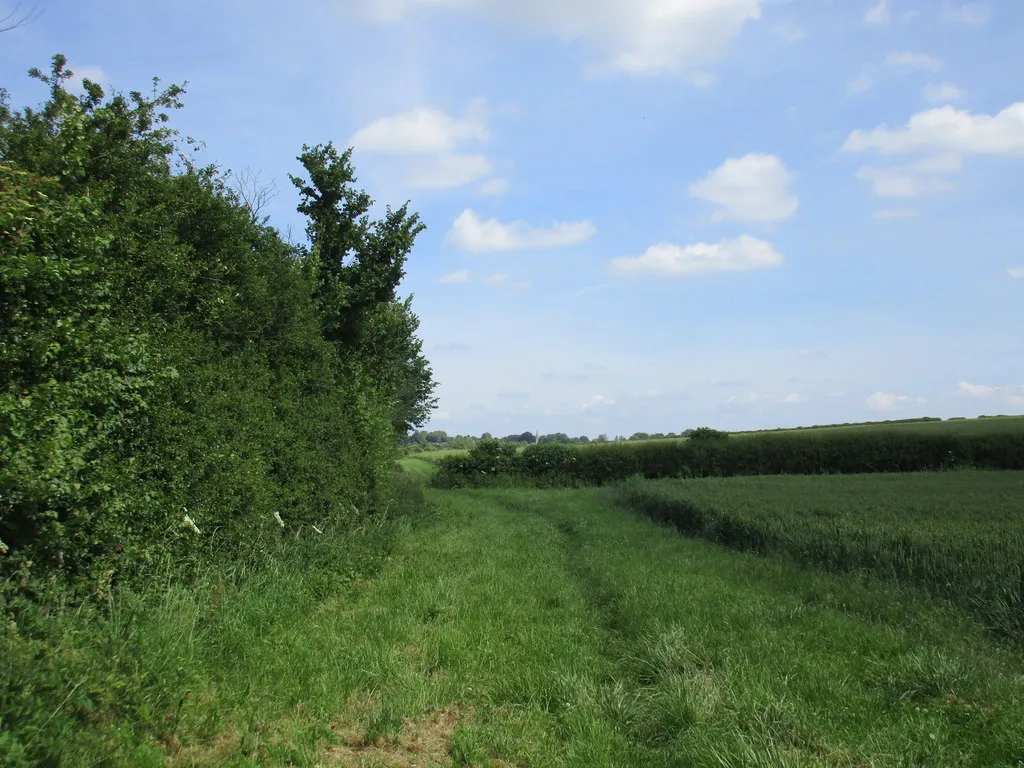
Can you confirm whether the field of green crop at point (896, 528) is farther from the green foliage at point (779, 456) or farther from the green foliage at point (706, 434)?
the green foliage at point (706, 434)

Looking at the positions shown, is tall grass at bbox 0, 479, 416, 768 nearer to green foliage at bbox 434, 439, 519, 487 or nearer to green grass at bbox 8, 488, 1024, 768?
green grass at bbox 8, 488, 1024, 768

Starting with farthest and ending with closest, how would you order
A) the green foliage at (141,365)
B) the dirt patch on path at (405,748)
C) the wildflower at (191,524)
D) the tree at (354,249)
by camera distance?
1. the tree at (354,249)
2. the wildflower at (191,524)
3. the green foliage at (141,365)
4. the dirt patch on path at (405,748)

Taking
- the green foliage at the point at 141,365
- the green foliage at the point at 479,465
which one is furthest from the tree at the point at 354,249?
the green foliage at the point at 479,465

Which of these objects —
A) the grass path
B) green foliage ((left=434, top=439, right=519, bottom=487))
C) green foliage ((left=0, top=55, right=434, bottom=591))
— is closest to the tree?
green foliage ((left=0, top=55, right=434, bottom=591))

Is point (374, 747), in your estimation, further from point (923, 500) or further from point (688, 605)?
point (923, 500)

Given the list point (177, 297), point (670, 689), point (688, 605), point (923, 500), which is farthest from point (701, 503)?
point (177, 297)

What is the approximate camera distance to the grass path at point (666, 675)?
4.54 m

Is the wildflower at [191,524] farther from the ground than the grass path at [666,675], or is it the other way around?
the wildflower at [191,524]

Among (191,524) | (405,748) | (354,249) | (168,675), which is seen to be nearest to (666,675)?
(405,748)

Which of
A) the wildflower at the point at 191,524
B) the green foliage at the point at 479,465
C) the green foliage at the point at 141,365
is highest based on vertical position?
the green foliage at the point at 141,365

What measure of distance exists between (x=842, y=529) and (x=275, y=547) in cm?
1065

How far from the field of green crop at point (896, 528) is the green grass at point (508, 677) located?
1081mm

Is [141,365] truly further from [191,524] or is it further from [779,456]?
[779,456]

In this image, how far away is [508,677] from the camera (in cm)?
599
